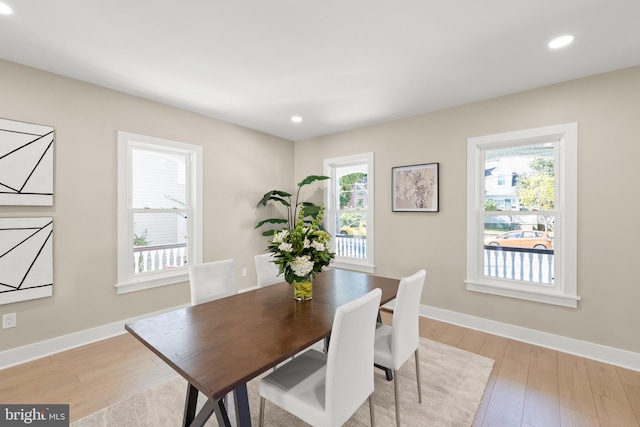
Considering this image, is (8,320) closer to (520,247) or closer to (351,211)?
(351,211)

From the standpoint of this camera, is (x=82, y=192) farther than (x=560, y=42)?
Yes

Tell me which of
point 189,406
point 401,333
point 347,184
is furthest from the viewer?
point 347,184

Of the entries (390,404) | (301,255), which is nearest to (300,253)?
(301,255)

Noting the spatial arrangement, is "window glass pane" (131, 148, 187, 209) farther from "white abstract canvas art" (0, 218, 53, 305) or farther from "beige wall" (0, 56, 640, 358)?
"white abstract canvas art" (0, 218, 53, 305)

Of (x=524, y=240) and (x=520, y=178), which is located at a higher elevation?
(x=520, y=178)

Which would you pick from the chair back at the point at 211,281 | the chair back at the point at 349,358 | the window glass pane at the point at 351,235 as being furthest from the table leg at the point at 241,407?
the window glass pane at the point at 351,235

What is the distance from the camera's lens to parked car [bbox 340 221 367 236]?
13.9 feet

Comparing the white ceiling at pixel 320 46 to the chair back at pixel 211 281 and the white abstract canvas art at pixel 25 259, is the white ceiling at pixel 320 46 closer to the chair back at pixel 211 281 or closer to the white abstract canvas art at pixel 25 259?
the white abstract canvas art at pixel 25 259

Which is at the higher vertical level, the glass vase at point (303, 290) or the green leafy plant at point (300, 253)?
the green leafy plant at point (300, 253)

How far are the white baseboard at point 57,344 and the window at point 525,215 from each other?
3.95 m

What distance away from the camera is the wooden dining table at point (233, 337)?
3.60ft

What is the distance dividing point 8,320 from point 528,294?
4832mm

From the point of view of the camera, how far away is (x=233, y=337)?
139cm

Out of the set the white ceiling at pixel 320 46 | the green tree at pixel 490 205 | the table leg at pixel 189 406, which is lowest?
the table leg at pixel 189 406
